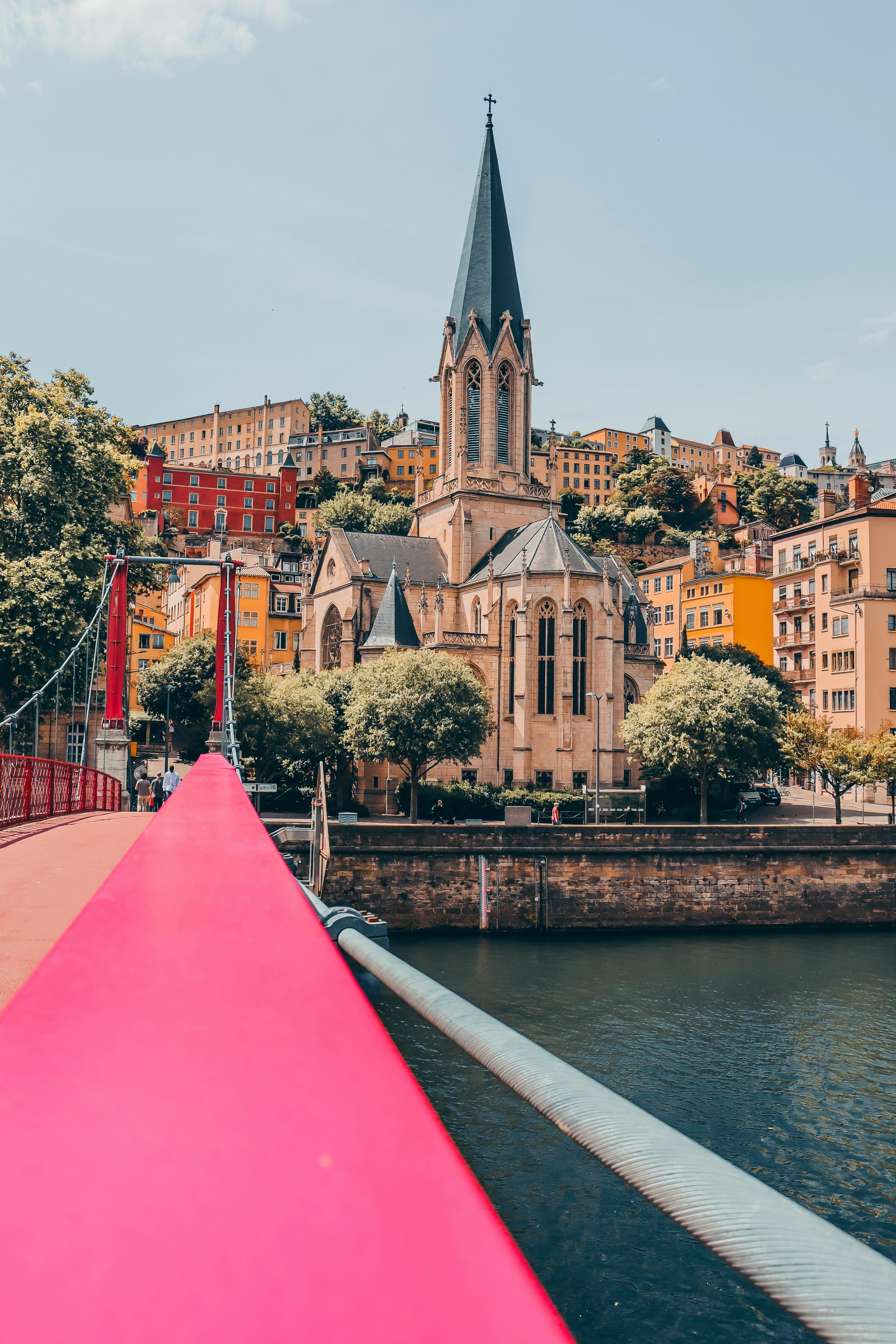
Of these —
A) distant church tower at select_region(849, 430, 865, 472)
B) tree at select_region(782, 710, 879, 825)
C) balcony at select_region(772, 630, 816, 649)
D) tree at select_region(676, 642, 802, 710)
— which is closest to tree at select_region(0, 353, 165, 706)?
tree at select_region(782, 710, 879, 825)

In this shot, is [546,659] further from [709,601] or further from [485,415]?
[709,601]

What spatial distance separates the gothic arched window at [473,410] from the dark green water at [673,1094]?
43.5 meters

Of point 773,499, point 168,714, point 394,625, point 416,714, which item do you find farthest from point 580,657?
point 773,499

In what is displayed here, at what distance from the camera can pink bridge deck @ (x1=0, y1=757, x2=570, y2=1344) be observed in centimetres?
81

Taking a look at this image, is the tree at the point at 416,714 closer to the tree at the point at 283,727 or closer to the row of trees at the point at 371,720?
the row of trees at the point at 371,720

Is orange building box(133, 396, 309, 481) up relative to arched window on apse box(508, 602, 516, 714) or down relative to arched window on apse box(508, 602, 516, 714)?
up

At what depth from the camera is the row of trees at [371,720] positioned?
4806cm

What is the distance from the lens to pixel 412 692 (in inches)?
1900

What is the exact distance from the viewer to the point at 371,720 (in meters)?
48.9

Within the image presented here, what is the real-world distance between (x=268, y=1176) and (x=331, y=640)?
219 feet

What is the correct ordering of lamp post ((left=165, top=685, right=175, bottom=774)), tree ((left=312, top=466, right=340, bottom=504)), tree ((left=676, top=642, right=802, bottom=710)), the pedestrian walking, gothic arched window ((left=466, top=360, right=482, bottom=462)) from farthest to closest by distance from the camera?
tree ((left=312, top=466, right=340, bottom=504))
gothic arched window ((left=466, top=360, right=482, bottom=462))
tree ((left=676, top=642, right=802, bottom=710))
lamp post ((left=165, top=685, right=175, bottom=774))
the pedestrian walking

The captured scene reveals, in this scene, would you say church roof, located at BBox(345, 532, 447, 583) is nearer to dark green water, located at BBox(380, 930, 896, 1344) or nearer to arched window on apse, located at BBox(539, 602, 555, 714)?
arched window on apse, located at BBox(539, 602, 555, 714)

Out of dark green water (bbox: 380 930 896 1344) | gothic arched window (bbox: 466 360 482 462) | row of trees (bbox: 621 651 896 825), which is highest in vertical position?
gothic arched window (bbox: 466 360 482 462)

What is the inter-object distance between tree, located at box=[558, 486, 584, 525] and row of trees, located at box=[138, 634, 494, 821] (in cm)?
7368
